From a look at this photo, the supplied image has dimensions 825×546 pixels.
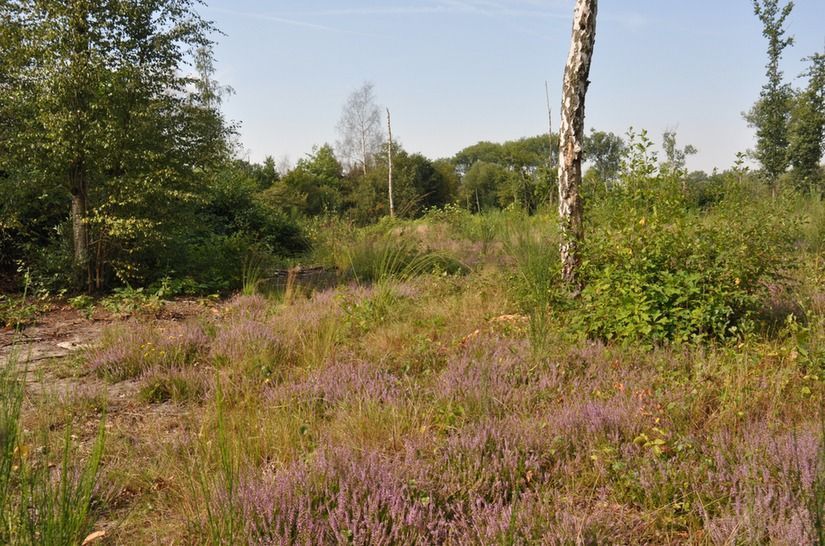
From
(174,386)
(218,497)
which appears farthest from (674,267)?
(174,386)

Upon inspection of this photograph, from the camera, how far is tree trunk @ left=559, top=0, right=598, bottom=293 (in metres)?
5.74

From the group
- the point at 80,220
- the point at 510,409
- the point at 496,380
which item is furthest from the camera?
the point at 80,220

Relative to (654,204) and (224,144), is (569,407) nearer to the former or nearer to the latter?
(654,204)

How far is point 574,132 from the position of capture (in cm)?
588

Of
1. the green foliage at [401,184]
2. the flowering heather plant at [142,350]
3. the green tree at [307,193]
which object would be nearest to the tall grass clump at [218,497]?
the flowering heather plant at [142,350]

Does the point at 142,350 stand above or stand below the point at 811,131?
below

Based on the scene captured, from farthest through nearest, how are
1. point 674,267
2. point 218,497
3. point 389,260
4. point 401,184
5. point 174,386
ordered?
1. point 401,184
2. point 389,260
3. point 674,267
4. point 174,386
5. point 218,497

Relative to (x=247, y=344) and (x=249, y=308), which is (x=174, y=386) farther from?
Answer: (x=249, y=308)

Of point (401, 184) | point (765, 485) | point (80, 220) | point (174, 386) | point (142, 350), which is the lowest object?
point (765, 485)

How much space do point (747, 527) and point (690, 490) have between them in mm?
403

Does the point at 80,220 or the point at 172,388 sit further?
the point at 80,220

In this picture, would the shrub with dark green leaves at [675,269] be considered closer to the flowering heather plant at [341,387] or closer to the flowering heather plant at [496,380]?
the flowering heather plant at [496,380]

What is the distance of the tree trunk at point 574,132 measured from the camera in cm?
574

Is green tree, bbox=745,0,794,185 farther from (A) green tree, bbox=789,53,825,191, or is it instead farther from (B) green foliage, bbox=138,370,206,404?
(B) green foliage, bbox=138,370,206,404
